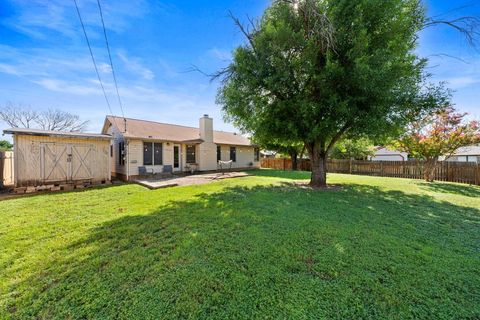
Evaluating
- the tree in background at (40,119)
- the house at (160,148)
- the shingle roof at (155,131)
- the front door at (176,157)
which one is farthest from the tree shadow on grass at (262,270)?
the tree in background at (40,119)

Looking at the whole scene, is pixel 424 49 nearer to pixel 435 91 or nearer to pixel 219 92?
pixel 435 91

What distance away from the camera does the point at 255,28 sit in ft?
28.7

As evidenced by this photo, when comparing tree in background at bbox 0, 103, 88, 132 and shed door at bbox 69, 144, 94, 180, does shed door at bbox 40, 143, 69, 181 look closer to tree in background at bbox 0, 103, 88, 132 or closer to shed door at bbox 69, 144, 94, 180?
shed door at bbox 69, 144, 94, 180

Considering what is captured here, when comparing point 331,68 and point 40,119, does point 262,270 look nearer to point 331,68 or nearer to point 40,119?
point 331,68

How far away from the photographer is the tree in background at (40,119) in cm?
2652

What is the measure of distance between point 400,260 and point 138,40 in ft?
35.3

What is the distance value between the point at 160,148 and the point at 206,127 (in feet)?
12.9

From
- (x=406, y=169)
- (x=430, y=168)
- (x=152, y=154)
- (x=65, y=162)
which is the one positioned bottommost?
(x=406, y=169)

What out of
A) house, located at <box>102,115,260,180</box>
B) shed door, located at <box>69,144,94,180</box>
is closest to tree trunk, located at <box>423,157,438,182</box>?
house, located at <box>102,115,260,180</box>

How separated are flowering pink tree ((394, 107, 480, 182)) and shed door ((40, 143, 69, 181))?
16.8 metres

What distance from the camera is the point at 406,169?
14008mm

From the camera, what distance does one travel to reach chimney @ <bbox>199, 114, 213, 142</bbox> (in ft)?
51.5

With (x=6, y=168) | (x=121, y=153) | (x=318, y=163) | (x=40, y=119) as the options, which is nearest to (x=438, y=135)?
(x=318, y=163)

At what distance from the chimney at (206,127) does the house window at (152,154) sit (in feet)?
11.5
